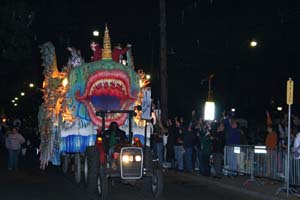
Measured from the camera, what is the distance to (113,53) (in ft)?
76.5

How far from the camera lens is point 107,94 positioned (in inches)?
878

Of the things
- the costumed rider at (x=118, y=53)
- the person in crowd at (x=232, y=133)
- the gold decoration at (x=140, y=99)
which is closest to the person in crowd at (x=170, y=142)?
the gold decoration at (x=140, y=99)

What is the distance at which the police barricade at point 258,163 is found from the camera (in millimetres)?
16766

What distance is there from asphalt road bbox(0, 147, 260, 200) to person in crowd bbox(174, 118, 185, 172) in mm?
1695

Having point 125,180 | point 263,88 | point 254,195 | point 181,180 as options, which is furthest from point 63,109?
point 263,88

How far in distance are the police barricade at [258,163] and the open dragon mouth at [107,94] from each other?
12.8ft

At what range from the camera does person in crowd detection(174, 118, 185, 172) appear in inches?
951

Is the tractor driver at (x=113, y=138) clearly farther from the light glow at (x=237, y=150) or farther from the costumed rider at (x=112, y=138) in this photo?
the light glow at (x=237, y=150)

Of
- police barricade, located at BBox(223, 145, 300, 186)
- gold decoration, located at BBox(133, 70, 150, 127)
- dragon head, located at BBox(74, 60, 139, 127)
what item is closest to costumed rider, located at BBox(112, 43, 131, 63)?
dragon head, located at BBox(74, 60, 139, 127)

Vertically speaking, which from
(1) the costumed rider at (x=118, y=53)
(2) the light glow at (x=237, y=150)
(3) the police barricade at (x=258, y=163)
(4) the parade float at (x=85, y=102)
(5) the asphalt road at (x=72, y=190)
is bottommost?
(5) the asphalt road at (x=72, y=190)

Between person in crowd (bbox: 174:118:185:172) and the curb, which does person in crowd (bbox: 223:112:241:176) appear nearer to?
the curb

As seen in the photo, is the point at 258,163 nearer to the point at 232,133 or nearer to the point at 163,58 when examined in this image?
the point at 232,133

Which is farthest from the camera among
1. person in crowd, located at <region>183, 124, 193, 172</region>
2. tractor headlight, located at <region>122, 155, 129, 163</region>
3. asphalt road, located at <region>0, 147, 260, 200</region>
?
person in crowd, located at <region>183, 124, 193, 172</region>

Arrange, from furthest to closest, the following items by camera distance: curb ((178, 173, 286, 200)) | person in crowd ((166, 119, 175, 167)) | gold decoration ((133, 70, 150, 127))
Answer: person in crowd ((166, 119, 175, 167)) → gold decoration ((133, 70, 150, 127)) → curb ((178, 173, 286, 200))
